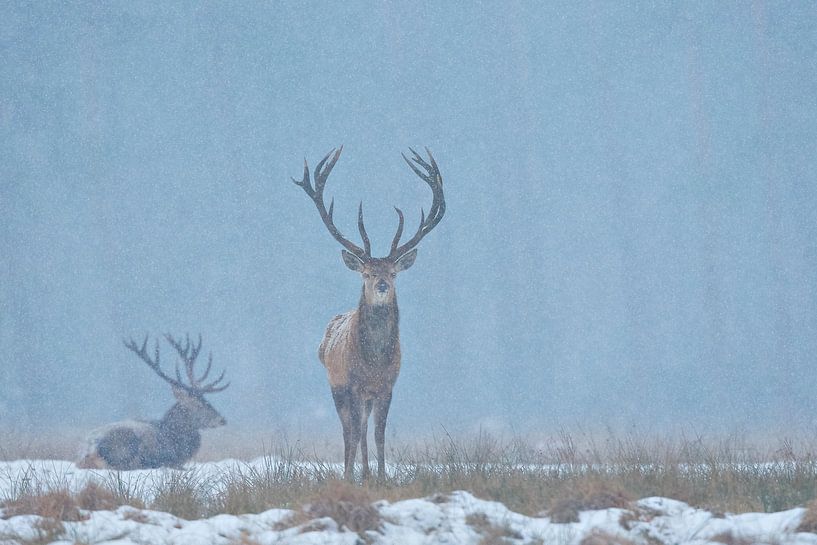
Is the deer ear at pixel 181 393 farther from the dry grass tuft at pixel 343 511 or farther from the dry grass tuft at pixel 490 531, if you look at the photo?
the dry grass tuft at pixel 490 531

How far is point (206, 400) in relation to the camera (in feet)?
46.9

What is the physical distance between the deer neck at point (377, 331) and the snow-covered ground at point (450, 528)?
10.2 ft

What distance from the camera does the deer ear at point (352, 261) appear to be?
346 inches

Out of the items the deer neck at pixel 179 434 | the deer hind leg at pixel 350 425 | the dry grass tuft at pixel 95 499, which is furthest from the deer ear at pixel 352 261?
the deer neck at pixel 179 434

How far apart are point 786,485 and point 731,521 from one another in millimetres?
1795

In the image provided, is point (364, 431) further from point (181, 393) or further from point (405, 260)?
point (181, 393)

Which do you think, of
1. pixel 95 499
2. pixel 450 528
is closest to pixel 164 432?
pixel 95 499

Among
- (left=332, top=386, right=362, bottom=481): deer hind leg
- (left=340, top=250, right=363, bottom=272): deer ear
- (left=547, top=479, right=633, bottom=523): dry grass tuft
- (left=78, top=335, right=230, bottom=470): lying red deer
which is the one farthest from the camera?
(left=78, top=335, right=230, bottom=470): lying red deer

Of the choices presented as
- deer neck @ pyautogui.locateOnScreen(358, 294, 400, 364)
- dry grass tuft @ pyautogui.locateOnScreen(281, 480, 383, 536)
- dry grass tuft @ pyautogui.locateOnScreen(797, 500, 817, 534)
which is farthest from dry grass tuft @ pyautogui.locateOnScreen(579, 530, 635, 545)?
deer neck @ pyautogui.locateOnScreen(358, 294, 400, 364)

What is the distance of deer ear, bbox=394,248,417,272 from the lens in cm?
882

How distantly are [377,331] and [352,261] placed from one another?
74 centimetres

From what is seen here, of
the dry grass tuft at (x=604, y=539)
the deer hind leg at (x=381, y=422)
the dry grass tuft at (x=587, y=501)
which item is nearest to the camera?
the dry grass tuft at (x=604, y=539)

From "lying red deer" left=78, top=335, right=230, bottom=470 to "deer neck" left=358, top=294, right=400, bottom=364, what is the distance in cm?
560

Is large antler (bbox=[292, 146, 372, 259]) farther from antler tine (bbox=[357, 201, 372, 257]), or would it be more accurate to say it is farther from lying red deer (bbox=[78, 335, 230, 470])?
lying red deer (bbox=[78, 335, 230, 470])
